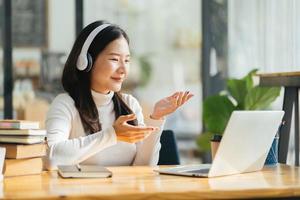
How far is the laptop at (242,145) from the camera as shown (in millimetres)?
1907

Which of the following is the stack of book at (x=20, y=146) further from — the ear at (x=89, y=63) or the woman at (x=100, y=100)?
the ear at (x=89, y=63)

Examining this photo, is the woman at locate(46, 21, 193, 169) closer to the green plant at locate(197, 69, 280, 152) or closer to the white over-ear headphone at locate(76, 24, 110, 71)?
the white over-ear headphone at locate(76, 24, 110, 71)

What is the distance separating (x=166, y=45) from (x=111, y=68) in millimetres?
2934

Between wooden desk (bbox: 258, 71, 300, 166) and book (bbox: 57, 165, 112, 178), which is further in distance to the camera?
wooden desk (bbox: 258, 71, 300, 166)

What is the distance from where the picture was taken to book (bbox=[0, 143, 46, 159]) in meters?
2.01

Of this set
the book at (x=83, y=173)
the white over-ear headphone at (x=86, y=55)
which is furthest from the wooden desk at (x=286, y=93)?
the book at (x=83, y=173)

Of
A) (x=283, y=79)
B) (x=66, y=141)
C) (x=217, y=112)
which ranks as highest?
(x=283, y=79)

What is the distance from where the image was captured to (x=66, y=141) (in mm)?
2453

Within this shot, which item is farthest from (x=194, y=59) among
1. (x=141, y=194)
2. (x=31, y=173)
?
(x=141, y=194)

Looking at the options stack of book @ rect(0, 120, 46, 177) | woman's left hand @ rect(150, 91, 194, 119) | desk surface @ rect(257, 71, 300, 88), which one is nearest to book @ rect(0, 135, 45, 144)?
stack of book @ rect(0, 120, 46, 177)

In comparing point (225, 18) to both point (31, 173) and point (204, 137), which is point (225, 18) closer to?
point (204, 137)

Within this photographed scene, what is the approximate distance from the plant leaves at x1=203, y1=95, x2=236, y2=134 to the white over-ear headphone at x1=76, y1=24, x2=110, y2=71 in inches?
84.1

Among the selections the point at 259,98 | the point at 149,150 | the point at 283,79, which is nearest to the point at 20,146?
the point at 149,150

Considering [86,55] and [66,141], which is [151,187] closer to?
[66,141]
